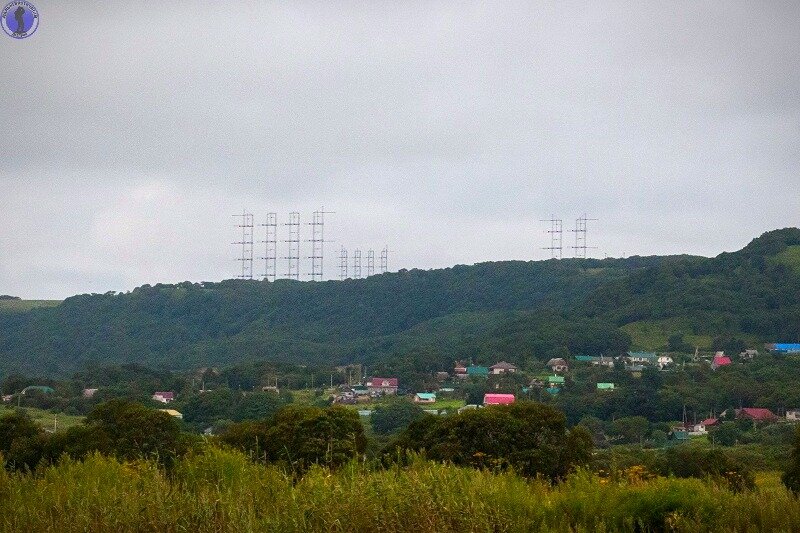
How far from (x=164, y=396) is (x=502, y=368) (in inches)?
1503

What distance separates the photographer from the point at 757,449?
6456cm

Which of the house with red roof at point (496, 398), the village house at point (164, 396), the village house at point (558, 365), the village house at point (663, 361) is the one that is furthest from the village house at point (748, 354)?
the village house at point (164, 396)

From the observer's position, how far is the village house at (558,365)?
127 metres

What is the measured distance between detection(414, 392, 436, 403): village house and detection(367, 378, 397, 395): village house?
762 centimetres

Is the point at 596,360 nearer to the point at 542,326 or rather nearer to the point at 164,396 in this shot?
the point at 542,326

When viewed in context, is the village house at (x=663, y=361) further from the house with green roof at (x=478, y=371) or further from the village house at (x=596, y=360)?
the house with green roof at (x=478, y=371)

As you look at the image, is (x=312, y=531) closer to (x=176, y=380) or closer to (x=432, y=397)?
(x=432, y=397)

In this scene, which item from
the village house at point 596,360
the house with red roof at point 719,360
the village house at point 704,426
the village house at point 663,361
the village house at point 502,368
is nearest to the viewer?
the village house at point 704,426

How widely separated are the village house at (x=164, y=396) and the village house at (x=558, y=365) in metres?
41.5

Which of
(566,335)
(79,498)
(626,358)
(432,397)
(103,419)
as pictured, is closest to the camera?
(79,498)

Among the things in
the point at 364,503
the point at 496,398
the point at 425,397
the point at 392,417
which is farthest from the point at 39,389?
the point at 364,503

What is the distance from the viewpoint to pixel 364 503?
1439 cm

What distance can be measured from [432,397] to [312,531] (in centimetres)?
9328

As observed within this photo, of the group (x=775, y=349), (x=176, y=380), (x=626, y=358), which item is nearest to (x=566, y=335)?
(x=626, y=358)
